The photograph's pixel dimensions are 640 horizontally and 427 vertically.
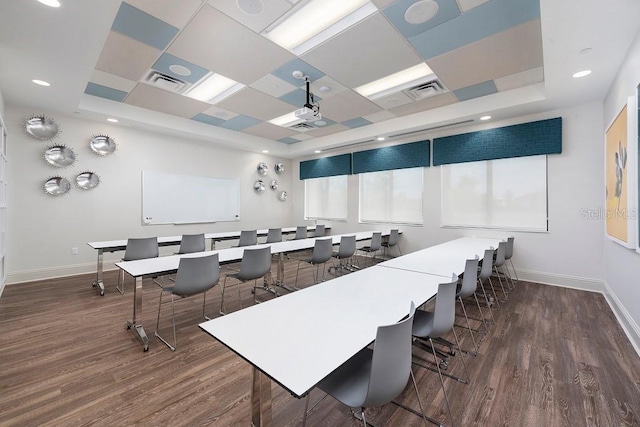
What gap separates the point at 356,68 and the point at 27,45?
3403 mm

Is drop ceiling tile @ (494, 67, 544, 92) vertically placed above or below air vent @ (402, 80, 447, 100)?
below

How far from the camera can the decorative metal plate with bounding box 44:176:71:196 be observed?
4480mm

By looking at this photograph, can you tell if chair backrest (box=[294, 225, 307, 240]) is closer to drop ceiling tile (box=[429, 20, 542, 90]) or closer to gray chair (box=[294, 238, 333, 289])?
gray chair (box=[294, 238, 333, 289])

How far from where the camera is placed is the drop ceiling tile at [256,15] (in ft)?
7.90

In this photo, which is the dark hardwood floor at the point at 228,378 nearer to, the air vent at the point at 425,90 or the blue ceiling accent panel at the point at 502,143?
the blue ceiling accent panel at the point at 502,143

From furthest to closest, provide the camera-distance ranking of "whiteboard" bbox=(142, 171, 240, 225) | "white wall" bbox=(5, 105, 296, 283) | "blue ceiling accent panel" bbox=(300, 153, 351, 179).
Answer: "blue ceiling accent panel" bbox=(300, 153, 351, 179) → "whiteboard" bbox=(142, 171, 240, 225) → "white wall" bbox=(5, 105, 296, 283)

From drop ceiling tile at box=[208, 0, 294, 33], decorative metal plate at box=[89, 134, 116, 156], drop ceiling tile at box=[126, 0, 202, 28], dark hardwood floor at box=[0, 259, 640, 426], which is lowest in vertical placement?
dark hardwood floor at box=[0, 259, 640, 426]

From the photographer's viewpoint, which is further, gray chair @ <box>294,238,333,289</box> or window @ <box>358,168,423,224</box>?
window @ <box>358,168,423,224</box>

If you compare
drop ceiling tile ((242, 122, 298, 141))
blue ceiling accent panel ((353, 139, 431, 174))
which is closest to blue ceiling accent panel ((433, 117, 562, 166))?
blue ceiling accent panel ((353, 139, 431, 174))

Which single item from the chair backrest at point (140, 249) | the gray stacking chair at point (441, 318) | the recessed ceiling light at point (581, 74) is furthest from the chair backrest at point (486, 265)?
the chair backrest at point (140, 249)

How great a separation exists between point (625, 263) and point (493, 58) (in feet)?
8.81

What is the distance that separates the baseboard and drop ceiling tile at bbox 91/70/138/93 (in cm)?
645

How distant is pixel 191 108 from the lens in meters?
4.92

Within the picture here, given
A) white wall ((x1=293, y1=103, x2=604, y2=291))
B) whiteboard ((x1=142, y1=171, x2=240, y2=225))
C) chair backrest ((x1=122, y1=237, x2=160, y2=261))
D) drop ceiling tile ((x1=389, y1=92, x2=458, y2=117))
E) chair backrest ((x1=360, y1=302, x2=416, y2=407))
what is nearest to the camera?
chair backrest ((x1=360, y1=302, x2=416, y2=407))
